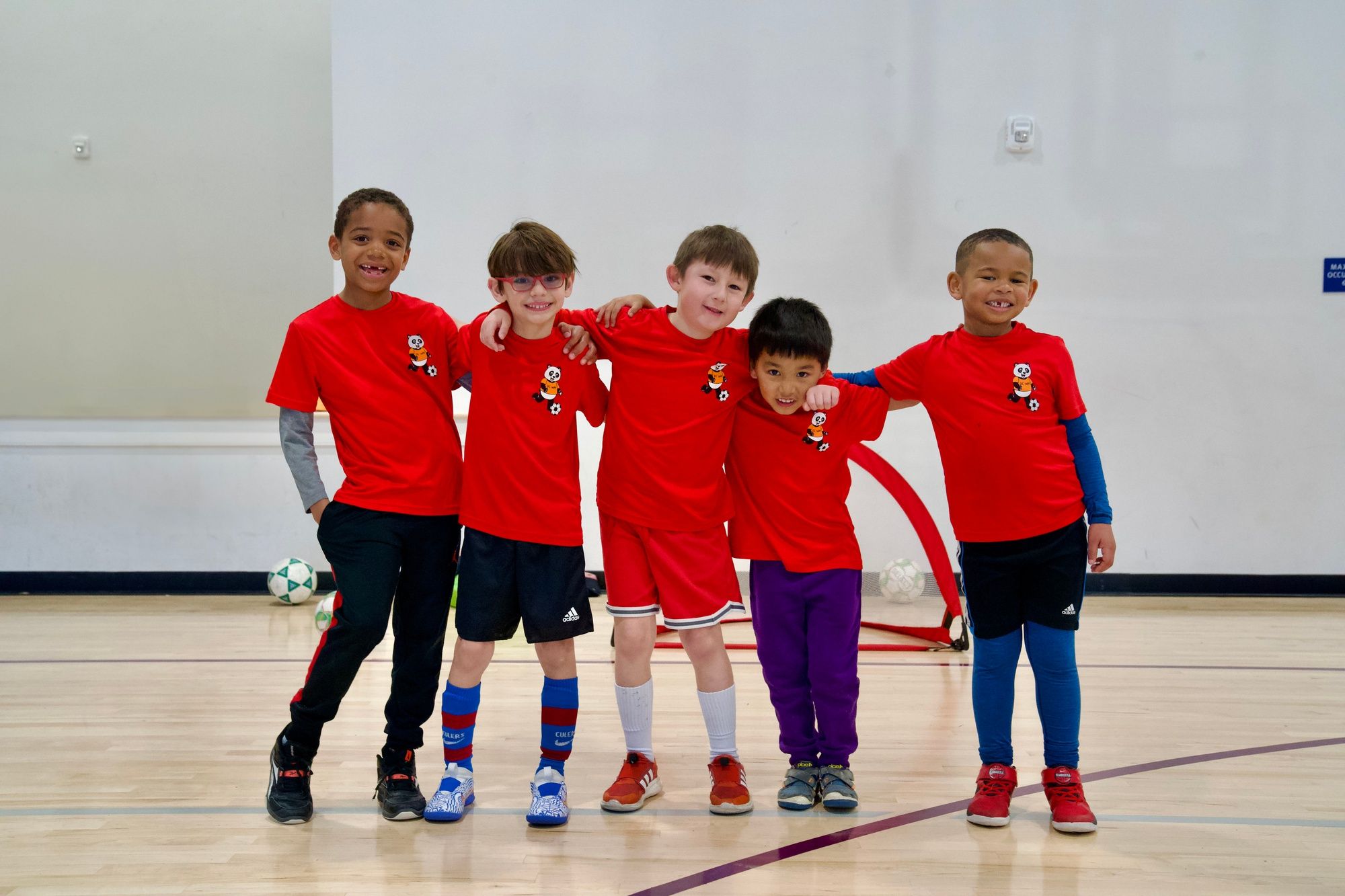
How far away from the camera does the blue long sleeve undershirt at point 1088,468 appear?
2350 mm

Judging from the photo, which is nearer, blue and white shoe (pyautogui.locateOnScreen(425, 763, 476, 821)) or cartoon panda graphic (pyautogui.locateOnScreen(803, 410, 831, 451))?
blue and white shoe (pyautogui.locateOnScreen(425, 763, 476, 821))

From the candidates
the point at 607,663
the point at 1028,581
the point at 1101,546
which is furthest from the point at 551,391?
the point at 607,663

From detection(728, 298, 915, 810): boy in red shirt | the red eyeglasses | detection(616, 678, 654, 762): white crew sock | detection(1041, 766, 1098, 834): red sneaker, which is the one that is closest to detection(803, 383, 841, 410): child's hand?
detection(728, 298, 915, 810): boy in red shirt

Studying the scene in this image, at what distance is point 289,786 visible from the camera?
7.64 feet

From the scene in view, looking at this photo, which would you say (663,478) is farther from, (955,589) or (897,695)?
(955,589)

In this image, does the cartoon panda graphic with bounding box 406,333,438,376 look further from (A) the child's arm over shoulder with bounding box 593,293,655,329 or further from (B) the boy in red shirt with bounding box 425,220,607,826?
(A) the child's arm over shoulder with bounding box 593,293,655,329

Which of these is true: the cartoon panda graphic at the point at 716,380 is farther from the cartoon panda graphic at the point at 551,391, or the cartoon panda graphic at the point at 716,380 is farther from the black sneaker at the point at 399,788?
the black sneaker at the point at 399,788

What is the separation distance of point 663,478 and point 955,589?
2.19 m

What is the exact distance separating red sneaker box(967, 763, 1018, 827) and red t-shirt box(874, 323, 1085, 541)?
20.3 inches

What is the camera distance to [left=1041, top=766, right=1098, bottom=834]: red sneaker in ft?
7.34

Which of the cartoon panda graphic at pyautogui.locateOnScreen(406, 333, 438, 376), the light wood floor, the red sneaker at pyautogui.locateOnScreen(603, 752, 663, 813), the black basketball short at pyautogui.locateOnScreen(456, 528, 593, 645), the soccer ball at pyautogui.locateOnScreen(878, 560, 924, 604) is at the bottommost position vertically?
the light wood floor

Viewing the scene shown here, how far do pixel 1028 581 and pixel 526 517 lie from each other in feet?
3.60

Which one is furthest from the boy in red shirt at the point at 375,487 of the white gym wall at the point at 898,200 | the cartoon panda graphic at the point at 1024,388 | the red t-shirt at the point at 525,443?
the white gym wall at the point at 898,200

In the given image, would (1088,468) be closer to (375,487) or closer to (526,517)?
(526,517)
